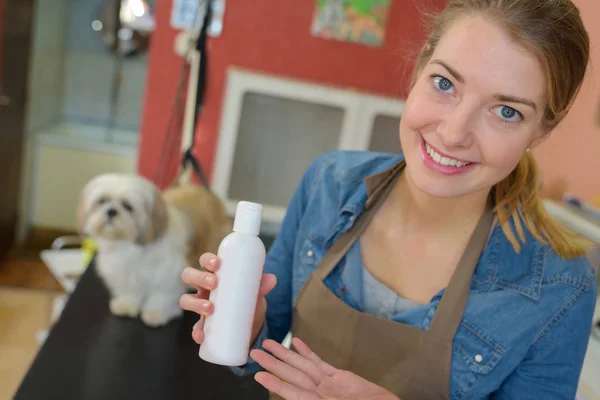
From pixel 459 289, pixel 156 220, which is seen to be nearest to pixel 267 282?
pixel 459 289

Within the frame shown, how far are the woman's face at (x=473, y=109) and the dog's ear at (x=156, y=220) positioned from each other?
803 mm

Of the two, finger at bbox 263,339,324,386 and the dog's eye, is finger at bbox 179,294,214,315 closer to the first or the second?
finger at bbox 263,339,324,386

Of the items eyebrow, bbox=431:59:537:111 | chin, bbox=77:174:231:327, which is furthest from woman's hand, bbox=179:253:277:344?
chin, bbox=77:174:231:327

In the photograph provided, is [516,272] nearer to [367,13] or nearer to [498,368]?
[498,368]

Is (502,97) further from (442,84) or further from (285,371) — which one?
(285,371)

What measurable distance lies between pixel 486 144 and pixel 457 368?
1.23ft

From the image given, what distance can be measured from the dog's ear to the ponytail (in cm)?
86

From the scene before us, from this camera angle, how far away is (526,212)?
99 centimetres

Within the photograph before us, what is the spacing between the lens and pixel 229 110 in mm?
2387

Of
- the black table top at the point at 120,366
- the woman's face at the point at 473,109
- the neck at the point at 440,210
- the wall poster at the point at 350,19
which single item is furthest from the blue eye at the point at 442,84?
the wall poster at the point at 350,19

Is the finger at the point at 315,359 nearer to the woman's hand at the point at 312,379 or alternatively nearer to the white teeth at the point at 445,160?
the woman's hand at the point at 312,379

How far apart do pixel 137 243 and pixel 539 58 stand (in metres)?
1.08

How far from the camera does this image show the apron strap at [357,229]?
1.02 metres

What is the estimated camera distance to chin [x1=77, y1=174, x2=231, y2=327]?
144 cm
